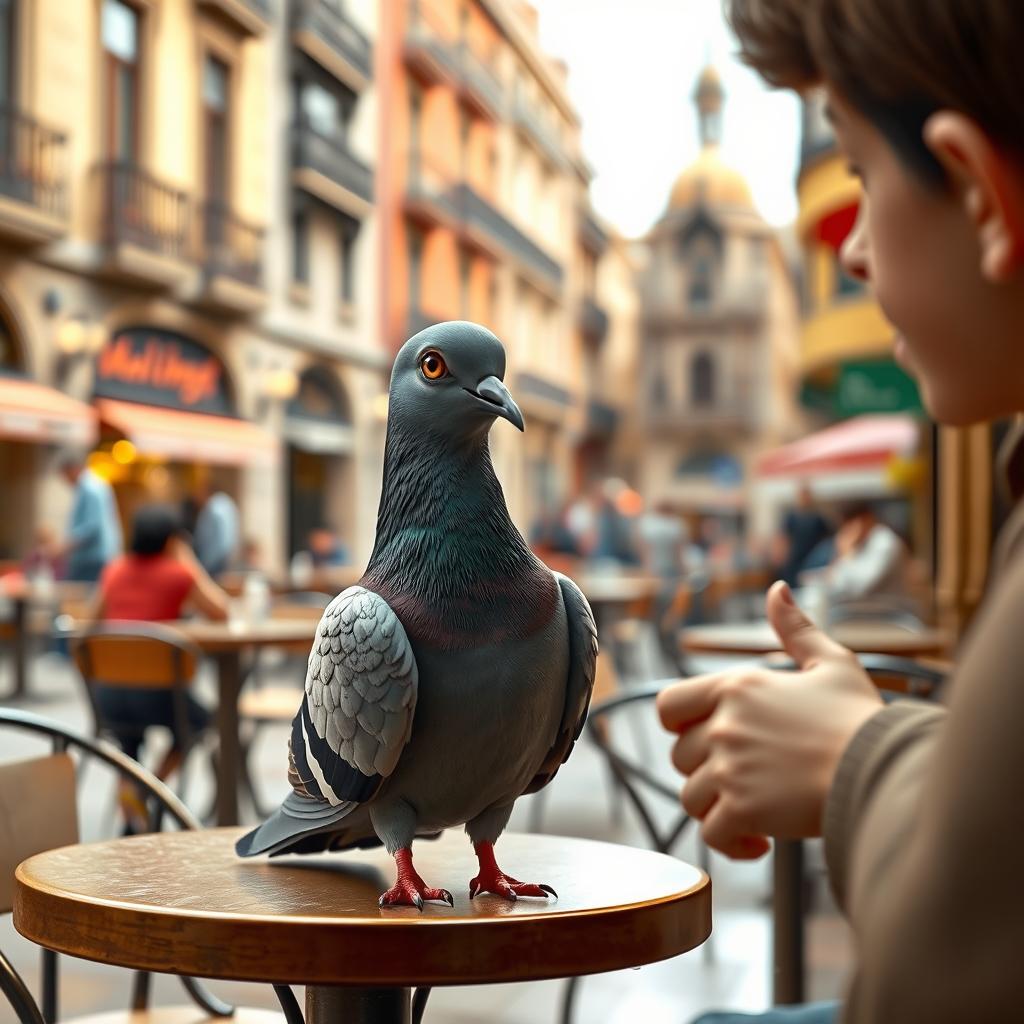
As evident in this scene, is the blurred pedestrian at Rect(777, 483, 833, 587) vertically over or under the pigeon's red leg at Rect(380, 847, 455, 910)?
over

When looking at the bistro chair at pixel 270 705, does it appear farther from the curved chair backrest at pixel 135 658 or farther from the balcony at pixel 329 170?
the balcony at pixel 329 170

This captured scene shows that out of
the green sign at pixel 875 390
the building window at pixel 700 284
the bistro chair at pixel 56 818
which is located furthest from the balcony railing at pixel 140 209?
the building window at pixel 700 284

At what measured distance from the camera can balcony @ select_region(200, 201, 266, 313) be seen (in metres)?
4.86

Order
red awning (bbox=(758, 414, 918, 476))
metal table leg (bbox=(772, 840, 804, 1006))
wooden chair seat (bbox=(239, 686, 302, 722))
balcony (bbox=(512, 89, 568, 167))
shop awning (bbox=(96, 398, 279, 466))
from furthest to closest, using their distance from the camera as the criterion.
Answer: red awning (bbox=(758, 414, 918, 476)) < shop awning (bbox=(96, 398, 279, 466)) < balcony (bbox=(512, 89, 568, 167)) < wooden chair seat (bbox=(239, 686, 302, 722)) < metal table leg (bbox=(772, 840, 804, 1006))

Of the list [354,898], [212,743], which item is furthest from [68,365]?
[354,898]

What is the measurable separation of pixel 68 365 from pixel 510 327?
96.0 inches

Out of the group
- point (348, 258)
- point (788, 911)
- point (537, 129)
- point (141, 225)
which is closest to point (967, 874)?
point (788, 911)

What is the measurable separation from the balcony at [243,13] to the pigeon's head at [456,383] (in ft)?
10.3

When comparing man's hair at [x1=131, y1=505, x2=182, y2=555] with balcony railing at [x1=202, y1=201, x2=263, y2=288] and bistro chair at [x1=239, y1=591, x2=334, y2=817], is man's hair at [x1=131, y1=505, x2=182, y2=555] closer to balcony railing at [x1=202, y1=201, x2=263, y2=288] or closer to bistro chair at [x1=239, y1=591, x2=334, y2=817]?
bistro chair at [x1=239, y1=591, x2=334, y2=817]

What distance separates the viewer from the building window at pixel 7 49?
3180mm

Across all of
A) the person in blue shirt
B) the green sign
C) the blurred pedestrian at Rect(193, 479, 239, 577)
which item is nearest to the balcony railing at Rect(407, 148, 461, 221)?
the person in blue shirt

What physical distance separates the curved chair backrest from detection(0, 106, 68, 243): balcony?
127 centimetres

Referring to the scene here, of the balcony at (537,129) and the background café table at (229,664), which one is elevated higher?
the balcony at (537,129)

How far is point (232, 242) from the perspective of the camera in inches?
191
